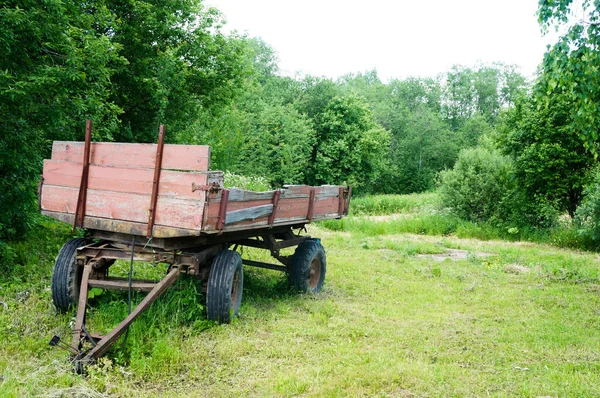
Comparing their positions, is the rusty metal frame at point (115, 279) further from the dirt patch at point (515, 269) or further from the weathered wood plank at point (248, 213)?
the dirt patch at point (515, 269)

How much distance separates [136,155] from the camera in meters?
5.58

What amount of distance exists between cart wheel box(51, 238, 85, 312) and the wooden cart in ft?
0.04

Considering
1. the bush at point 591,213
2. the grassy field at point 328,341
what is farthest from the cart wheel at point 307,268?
the bush at point 591,213

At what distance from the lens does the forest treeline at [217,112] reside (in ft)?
26.3

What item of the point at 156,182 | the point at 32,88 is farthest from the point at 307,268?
the point at 32,88

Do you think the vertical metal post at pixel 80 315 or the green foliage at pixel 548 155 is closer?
the vertical metal post at pixel 80 315

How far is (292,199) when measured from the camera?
755 cm

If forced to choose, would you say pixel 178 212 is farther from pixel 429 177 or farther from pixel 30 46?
pixel 429 177

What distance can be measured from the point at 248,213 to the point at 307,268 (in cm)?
225

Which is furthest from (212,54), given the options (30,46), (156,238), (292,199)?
(156,238)

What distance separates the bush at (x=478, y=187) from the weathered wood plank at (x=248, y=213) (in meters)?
14.6

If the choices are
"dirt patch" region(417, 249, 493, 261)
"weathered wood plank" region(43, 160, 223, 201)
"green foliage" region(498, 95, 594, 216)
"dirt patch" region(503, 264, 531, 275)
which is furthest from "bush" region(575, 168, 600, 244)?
"weathered wood plank" region(43, 160, 223, 201)

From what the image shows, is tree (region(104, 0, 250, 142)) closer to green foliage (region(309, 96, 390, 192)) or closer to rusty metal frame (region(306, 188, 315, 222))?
rusty metal frame (region(306, 188, 315, 222))

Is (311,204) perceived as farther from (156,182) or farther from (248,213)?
(156,182)
